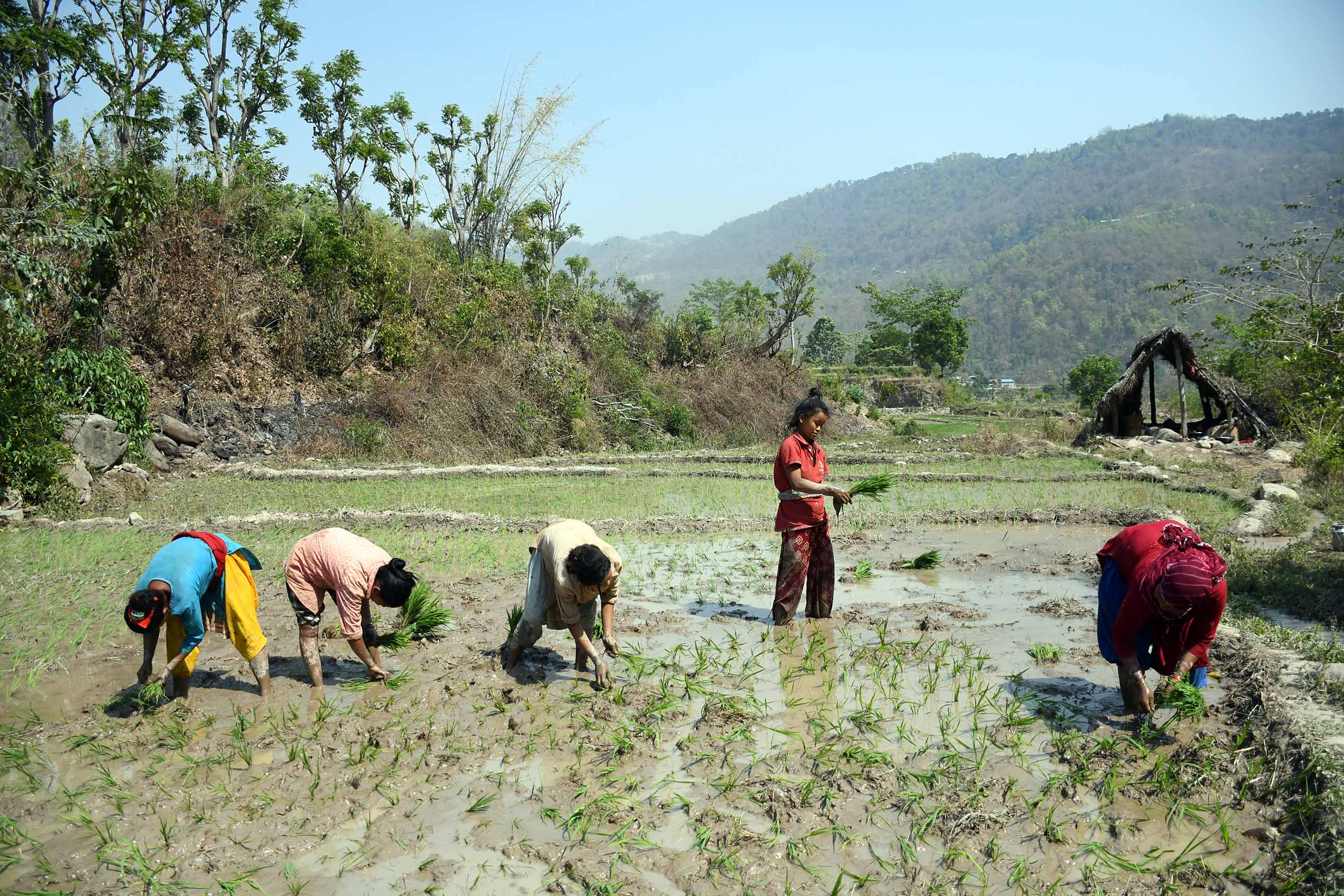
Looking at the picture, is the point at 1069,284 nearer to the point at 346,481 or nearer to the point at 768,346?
the point at 768,346

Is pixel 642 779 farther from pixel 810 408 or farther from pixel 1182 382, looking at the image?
pixel 1182 382

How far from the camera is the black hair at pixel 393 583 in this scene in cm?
462

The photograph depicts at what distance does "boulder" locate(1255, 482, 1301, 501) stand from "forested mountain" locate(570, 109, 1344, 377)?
72.9ft

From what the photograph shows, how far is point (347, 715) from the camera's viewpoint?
4.56m

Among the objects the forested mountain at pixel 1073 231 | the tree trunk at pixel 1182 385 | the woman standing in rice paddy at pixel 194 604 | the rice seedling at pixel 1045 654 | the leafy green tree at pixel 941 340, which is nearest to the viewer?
the woman standing in rice paddy at pixel 194 604

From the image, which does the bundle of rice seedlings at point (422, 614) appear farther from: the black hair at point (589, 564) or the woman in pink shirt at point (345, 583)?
the black hair at point (589, 564)

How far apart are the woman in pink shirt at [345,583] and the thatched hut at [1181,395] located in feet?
59.8

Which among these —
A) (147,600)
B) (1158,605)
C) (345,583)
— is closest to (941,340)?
(1158,605)

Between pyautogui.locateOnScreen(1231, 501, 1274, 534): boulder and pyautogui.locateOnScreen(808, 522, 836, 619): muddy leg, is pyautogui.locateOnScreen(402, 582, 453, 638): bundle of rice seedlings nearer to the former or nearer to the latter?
pyautogui.locateOnScreen(808, 522, 836, 619): muddy leg

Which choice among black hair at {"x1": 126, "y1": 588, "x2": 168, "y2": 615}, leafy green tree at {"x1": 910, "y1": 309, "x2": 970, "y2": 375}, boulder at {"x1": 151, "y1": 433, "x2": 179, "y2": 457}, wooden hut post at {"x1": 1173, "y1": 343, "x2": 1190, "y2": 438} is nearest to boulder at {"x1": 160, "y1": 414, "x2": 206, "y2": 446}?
boulder at {"x1": 151, "y1": 433, "x2": 179, "y2": 457}

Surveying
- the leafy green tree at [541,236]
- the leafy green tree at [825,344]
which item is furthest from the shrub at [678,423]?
the leafy green tree at [825,344]

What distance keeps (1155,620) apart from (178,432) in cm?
1552

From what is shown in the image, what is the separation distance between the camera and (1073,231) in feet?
312

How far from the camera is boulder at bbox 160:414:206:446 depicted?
48.7ft
